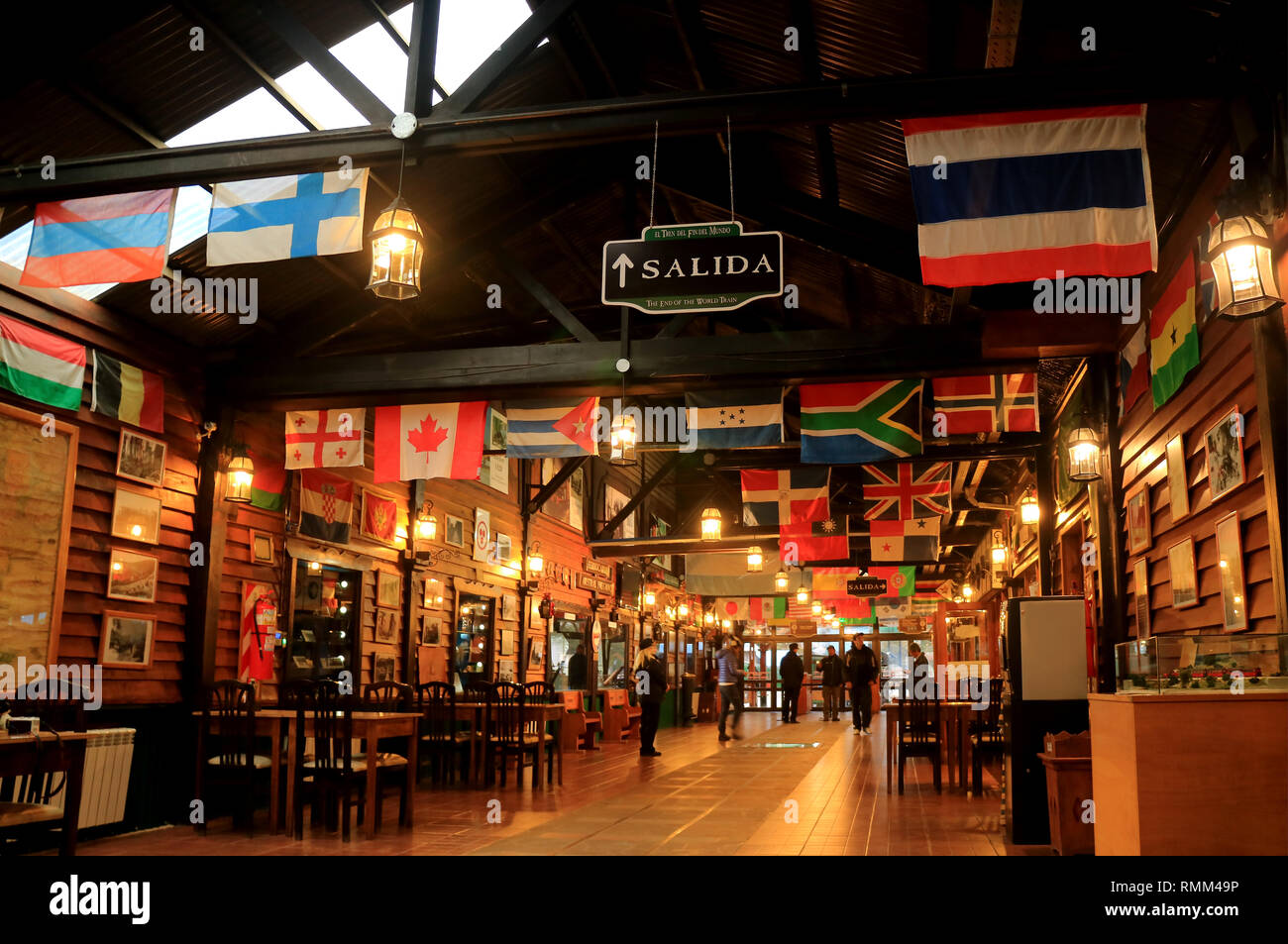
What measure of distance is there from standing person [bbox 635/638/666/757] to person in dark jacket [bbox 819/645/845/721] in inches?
362

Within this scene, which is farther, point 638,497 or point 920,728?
point 638,497

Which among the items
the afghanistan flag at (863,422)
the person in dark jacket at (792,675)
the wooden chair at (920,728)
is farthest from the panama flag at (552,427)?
the person in dark jacket at (792,675)

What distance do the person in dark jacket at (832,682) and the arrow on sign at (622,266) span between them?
17880 mm

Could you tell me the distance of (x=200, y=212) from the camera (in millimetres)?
7410

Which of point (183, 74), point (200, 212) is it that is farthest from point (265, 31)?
point (200, 212)

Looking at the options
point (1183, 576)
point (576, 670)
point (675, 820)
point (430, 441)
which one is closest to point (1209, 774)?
point (1183, 576)

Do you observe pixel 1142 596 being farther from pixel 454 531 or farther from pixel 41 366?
pixel 454 531

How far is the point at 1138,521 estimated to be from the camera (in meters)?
7.07

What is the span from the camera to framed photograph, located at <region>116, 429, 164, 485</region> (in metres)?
7.64

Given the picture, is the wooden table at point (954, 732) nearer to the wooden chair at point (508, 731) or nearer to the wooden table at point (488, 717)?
the wooden table at point (488, 717)

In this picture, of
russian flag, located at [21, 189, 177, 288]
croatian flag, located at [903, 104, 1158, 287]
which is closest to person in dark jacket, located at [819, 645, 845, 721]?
croatian flag, located at [903, 104, 1158, 287]

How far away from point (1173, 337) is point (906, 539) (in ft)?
23.6

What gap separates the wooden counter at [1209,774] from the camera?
3.53 meters

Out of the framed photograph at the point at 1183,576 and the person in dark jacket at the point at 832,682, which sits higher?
the framed photograph at the point at 1183,576
